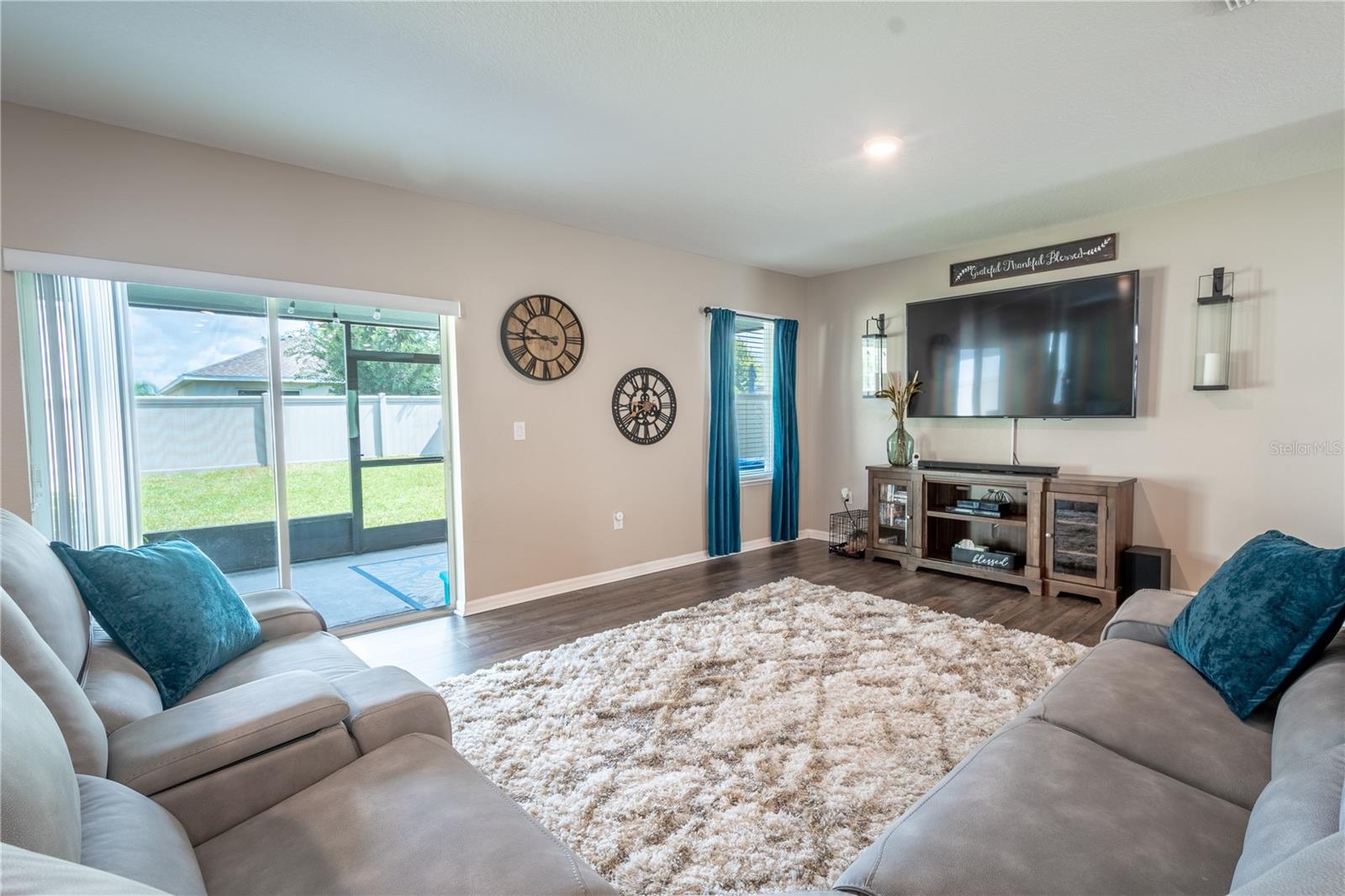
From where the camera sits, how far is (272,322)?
10.6ft

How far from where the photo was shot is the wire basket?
522 cm

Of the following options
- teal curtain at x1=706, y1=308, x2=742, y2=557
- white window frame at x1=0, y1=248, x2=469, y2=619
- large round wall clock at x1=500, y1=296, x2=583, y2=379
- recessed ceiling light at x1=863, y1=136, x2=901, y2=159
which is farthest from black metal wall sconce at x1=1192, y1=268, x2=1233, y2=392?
white window frame at x1=0, y1=248, x2=469, y2=619

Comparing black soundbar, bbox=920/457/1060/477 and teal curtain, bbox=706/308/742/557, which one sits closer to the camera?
black soundbar, bbox=920/457/1060/477

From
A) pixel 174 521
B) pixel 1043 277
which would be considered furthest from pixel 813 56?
pixel 174 521

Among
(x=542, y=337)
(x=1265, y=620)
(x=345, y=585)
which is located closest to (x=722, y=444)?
(x=542, y=337)

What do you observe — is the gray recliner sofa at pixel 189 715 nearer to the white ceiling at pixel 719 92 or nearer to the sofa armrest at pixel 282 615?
the sofa armrest at pixel 282 615

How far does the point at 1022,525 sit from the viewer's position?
169 inches

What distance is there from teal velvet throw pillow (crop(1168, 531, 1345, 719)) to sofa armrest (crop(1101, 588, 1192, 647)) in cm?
20

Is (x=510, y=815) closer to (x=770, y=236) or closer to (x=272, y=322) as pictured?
(x=272, y=322)

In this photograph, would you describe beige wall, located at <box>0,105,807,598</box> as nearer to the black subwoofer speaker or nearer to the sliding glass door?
the sliding glass door

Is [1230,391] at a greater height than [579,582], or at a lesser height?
greater

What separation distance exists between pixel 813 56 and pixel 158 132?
116 inches

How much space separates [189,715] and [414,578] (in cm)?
287

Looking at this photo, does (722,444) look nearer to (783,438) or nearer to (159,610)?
(783,438)
